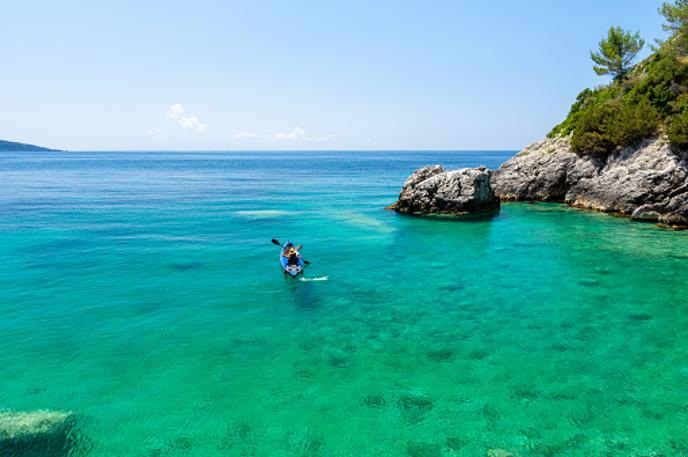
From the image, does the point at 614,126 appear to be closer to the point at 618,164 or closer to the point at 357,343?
the point at 618,164

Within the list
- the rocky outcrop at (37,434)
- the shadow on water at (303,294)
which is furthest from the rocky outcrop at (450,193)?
the rocky outcrop at (37,434)

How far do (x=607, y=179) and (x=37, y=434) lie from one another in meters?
50.7

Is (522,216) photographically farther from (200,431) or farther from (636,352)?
(200,431)

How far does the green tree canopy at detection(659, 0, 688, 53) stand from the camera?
160 feet

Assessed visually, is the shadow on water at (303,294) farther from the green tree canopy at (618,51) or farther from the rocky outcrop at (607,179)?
the green tree canopy at (618,51)

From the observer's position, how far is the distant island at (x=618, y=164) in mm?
39875

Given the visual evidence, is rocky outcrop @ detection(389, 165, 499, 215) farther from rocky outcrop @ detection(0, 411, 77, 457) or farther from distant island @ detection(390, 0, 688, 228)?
rocky outcrop @ detection(0, 411, 77, 457)

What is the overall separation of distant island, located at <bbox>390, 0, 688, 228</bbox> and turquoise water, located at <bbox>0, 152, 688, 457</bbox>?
6494 millimetres

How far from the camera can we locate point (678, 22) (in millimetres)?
50125

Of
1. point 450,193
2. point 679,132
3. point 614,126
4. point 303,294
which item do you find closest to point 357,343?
point 303,294

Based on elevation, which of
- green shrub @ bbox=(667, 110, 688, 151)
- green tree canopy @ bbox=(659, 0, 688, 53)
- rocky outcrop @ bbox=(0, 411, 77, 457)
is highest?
green tree canopy @ bbox=(659, 0, 688, 53)

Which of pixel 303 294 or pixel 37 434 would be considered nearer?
pixel 37 434

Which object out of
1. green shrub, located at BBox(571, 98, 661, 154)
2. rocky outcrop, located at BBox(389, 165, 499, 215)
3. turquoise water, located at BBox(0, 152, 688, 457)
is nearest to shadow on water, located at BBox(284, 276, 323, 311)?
turquoise water, located at BBox(0, 152, 688, 457)

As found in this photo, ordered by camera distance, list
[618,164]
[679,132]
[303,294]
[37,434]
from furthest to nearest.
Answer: [618,164]
[679,132]
[303,294]
[37,434]
